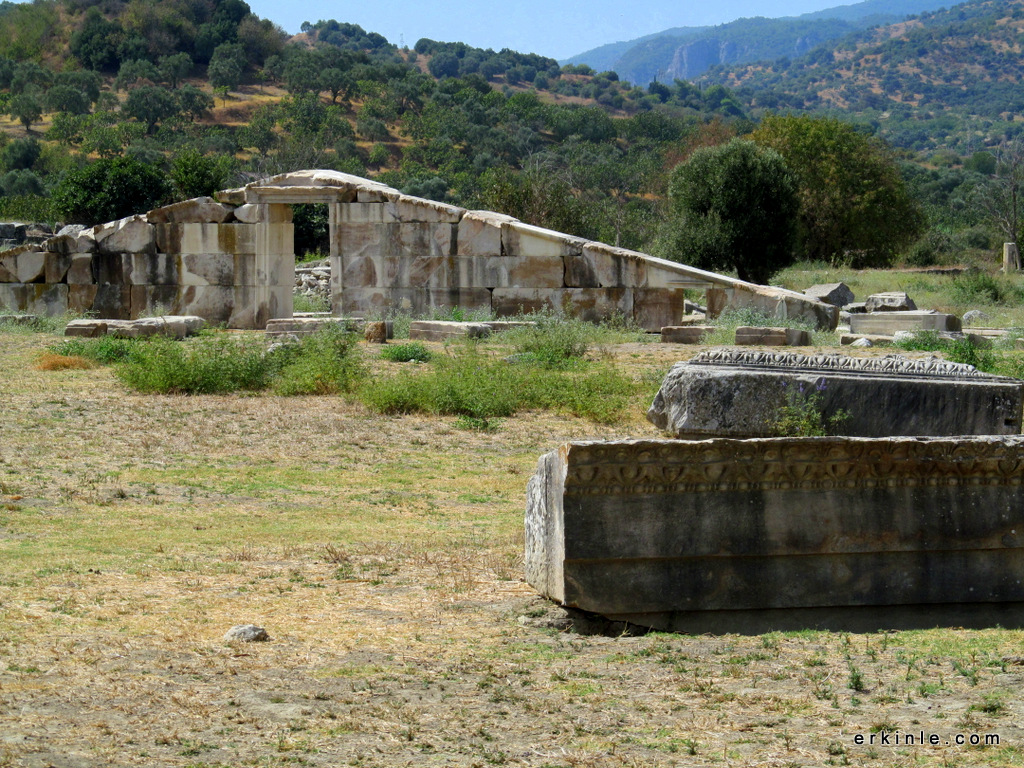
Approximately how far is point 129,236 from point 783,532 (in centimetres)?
1671

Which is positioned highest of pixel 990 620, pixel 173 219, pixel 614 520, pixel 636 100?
pixel 636 100

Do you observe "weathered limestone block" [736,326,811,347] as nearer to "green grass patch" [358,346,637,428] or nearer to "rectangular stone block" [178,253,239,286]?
"green grass patch" [358,346,637,428]

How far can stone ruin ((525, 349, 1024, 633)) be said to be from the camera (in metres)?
5.05

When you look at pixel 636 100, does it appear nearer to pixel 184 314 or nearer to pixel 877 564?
pixel 184 314

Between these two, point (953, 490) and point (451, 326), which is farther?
point (451, 326)

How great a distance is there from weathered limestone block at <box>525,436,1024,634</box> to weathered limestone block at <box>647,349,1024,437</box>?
2468 millimetres

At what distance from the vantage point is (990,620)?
5363mm

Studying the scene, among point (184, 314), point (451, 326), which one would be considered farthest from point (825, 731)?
point (184, 314)

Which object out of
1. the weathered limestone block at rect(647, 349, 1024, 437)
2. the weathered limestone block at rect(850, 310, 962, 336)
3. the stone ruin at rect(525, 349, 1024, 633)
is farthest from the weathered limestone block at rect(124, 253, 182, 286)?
the stone ruin at rect(525, 349, 1024, 633)

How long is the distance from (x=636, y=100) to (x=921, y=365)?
114m

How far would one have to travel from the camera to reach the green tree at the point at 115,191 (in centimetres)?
3147

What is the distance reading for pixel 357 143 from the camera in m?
65.2

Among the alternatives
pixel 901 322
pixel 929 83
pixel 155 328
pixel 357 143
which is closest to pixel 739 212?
pixel 901 322

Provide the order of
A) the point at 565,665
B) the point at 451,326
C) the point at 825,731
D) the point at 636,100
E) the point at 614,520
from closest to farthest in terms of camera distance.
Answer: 1. the point at 825,731
2. the point at 565,665
3. the point at 614,520
4. the point at 451,326
5. the point at 636,100
